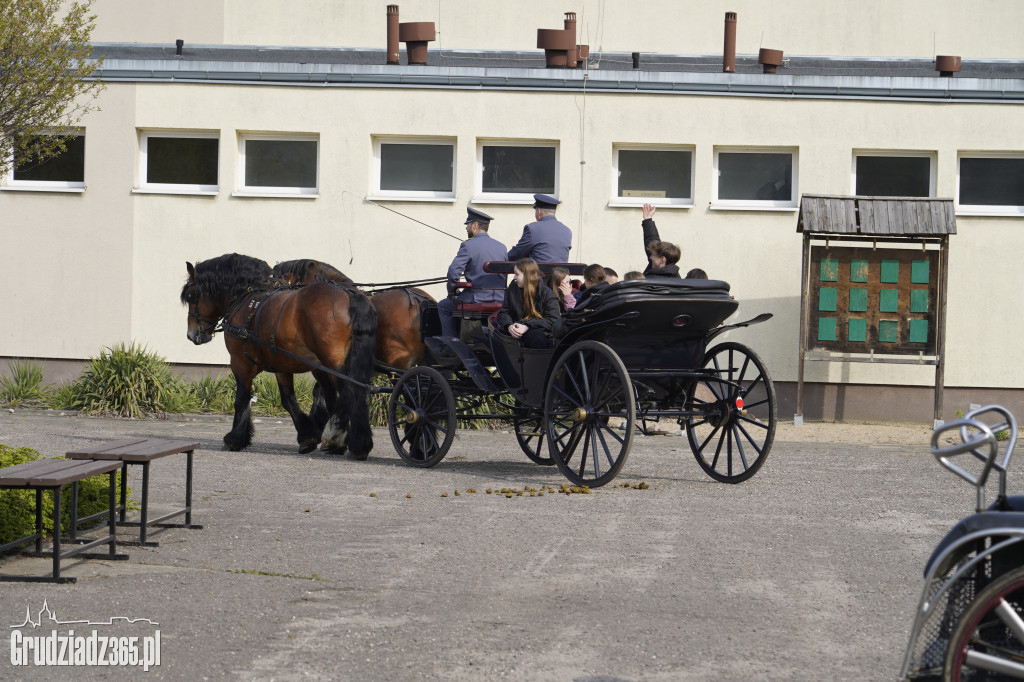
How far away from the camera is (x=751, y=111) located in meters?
16.2

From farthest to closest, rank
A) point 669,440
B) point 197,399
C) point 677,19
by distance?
point 677,19
point 197,399
point 669,440

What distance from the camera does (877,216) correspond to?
14641 millimetres

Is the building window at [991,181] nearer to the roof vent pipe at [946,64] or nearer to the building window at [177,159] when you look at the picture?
the roof vent pipe at [946,64]

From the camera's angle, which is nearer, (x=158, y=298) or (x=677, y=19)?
(x=158, y=298)

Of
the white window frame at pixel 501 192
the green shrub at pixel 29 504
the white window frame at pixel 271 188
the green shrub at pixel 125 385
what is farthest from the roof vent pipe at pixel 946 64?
the green shrub at pixel 29 504

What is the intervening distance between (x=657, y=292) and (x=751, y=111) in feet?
26.4

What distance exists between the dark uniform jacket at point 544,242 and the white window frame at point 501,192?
199 inches

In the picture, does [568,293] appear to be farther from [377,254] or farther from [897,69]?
[897,69]

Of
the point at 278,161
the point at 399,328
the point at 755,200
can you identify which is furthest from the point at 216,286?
the point at 755,200

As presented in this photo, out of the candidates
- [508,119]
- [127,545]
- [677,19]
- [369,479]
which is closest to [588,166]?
[508,119]

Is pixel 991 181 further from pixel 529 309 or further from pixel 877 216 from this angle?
pixel 529 309

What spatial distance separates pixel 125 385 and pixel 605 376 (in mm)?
8132

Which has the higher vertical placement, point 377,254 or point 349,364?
point 377,254

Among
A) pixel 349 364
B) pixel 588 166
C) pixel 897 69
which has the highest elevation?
pixel 897 69
